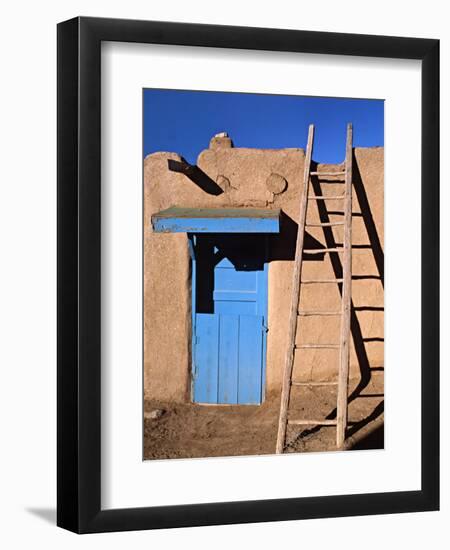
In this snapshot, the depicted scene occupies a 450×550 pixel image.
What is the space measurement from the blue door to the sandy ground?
18 centimetres

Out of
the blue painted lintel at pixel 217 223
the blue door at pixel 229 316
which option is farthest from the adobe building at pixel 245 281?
the blue painted lintel at pixel 217 223

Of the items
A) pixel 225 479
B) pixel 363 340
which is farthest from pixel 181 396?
pixel 225 479

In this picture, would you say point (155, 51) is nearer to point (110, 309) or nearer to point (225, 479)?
point (110, 309)

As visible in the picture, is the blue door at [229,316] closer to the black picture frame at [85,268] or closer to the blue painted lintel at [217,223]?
the blue painted lintel at [217,223]

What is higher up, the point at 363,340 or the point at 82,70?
the point at 82,70

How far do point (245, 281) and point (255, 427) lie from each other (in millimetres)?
1252

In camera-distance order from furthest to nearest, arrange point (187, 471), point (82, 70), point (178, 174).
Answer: point (178, 174) < point (187, 471) < point (82, 70)

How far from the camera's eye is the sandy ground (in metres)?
8.16

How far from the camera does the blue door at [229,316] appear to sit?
356 inches

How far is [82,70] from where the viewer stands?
5.36m

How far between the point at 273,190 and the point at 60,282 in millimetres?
3814

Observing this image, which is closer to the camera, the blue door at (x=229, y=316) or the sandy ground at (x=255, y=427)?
A: the sandy ground at (x=255, y=427)

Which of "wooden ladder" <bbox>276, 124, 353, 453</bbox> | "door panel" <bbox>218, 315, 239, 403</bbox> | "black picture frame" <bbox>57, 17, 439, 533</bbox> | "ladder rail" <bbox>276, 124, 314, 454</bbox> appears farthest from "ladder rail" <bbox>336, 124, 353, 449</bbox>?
"black picture frame" <bbox>57, 17, 439, 533</bbox>

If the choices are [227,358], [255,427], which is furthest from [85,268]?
[227,358]
